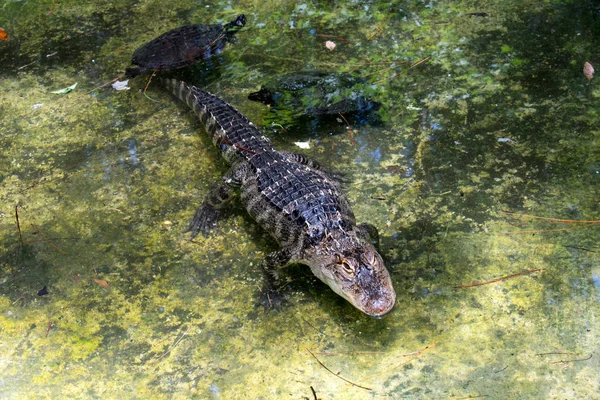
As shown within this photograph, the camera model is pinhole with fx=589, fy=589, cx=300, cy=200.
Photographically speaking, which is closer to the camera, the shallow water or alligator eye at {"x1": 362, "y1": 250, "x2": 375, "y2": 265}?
the shallow water

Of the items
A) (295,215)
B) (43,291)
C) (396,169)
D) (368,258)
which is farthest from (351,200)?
(43,291)

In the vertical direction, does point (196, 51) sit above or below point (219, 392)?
above

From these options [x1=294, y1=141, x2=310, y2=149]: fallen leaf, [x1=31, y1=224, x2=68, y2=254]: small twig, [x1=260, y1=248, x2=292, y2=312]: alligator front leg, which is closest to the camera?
[x1=260, y1=248, x2=292, y2=312]: alligator front leg

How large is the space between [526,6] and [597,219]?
2689 mm

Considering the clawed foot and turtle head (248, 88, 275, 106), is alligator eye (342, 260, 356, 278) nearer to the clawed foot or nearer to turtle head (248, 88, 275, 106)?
the clawed foot

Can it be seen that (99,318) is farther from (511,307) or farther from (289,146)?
(511,307)

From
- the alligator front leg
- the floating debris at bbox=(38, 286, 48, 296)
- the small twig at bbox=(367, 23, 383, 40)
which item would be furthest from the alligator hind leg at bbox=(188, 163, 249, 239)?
the small twig at bbox=(367, 23, 383, 40)

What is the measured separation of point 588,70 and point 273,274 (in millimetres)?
3097

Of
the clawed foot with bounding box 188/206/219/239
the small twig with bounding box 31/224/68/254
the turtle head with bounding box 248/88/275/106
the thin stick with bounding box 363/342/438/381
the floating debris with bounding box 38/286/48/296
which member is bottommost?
the thin stick with bounding box 363/342/438/381

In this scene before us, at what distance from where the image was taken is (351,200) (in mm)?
3959

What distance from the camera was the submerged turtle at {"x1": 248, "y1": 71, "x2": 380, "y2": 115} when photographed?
4.54 metres

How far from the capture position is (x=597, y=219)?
3598 mm

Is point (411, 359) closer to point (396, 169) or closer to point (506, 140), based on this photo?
point (396, 169)

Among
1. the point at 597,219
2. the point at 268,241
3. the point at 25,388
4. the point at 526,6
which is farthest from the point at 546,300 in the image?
the point at 526,6
